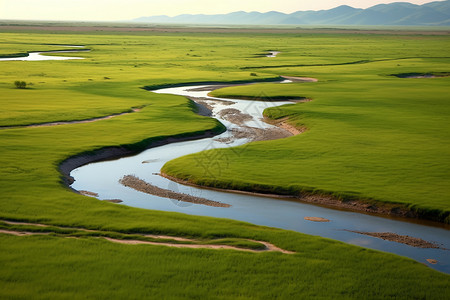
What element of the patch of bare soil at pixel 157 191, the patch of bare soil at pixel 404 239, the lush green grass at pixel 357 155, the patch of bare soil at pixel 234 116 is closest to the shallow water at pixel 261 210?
the patch of bare soil at pixel 404 239

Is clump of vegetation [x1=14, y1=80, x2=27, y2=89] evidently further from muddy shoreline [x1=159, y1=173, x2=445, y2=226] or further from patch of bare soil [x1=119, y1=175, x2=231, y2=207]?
muddy shoreline [x1=159, y1=173, x2=445, y2=226]

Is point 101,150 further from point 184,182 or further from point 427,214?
point 427,214

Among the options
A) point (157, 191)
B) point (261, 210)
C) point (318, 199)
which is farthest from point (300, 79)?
point (261, 210)

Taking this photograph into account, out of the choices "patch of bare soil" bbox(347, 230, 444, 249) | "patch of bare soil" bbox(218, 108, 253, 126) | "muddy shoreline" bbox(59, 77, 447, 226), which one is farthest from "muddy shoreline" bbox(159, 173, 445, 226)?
"patch of bare soil" bbox(218, 108, 253, 126)

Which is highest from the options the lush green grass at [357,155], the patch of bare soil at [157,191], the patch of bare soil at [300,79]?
the patch of bare soil at [300,79]

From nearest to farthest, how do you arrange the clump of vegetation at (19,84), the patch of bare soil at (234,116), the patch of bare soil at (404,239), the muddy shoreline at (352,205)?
the patch of bare soil at (404,239) < the muddy shoreline at (352,205) < the patch of bare soil at (234,116) < the clump of vegetation at (19,84)

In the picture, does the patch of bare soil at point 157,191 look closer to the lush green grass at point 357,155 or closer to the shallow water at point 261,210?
the shallow water at point 261,210

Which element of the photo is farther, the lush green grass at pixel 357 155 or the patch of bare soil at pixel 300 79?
the patch of bare soil at pixel 300 79
